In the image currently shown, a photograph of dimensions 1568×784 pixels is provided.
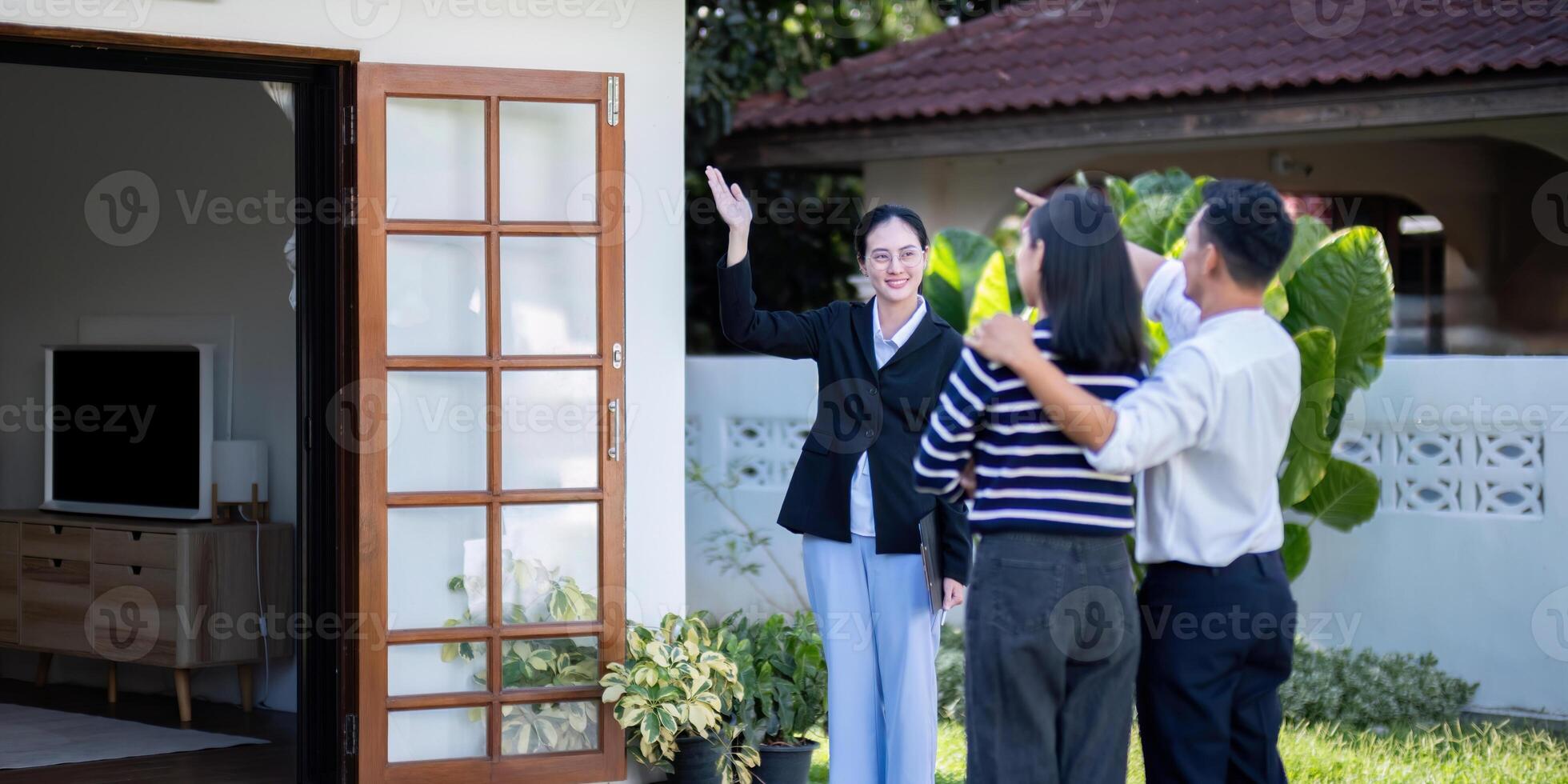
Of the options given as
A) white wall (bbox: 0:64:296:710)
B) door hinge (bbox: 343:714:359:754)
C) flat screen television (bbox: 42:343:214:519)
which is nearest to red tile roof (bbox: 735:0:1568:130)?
white wall (bbox: 0:64:296:710)

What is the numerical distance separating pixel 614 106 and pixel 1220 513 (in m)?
2.52

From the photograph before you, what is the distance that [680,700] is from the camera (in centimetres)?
445

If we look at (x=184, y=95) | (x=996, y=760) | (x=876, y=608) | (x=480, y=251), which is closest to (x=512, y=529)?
(x=480, y=251)

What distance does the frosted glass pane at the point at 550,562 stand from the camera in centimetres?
448

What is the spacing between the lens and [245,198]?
6715mm

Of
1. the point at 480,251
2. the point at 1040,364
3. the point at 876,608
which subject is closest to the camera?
the point at 1040,364

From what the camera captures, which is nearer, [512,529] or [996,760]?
[996,760]

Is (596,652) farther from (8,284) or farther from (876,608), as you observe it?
(8,284)

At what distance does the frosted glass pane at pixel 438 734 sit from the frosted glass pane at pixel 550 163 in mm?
1527

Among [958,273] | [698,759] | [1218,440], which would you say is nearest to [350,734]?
[698,759]

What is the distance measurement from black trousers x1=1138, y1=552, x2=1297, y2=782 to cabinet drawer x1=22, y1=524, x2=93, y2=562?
17.4 ft

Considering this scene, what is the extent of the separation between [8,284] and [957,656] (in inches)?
195

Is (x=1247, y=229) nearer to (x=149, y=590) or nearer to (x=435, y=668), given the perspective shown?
(x=435, y=668)

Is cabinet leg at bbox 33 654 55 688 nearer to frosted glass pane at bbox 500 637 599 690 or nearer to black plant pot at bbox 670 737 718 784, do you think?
frosted glass pane at bbox 500 637 599 690
